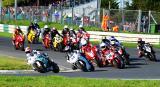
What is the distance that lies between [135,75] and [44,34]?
12966 millimetres

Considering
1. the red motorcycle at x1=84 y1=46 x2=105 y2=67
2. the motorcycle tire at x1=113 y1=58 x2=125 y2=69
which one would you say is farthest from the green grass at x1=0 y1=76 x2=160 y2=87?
the red motorcycle at x1=84 y1=46 x2=105 y2=67

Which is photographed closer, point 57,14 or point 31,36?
point 31,36

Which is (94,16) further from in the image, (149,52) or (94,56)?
(94,56)

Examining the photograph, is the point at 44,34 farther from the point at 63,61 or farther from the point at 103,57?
the point at 103,57

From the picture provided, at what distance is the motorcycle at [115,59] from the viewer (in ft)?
74.2

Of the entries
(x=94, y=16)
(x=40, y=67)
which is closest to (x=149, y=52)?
(x=40, y=67)

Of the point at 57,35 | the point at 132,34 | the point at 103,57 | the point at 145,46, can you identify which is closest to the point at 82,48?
the point at 103,57

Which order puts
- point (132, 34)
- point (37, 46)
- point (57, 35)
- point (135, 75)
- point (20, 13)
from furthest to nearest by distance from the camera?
point (20, 13) < point (132, 34) < point (37, 46) < point (57, 35) < point (135, 75)

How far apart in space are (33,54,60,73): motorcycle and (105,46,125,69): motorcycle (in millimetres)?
3444

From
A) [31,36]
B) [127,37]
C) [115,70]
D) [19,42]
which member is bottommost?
[127,37]

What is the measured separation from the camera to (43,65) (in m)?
20.2

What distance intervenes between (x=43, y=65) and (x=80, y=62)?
187 cm

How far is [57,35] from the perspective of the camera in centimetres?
3058

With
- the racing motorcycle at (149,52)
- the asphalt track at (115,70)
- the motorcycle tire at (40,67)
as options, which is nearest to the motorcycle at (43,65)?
the motorcycle tire at (40,67)
